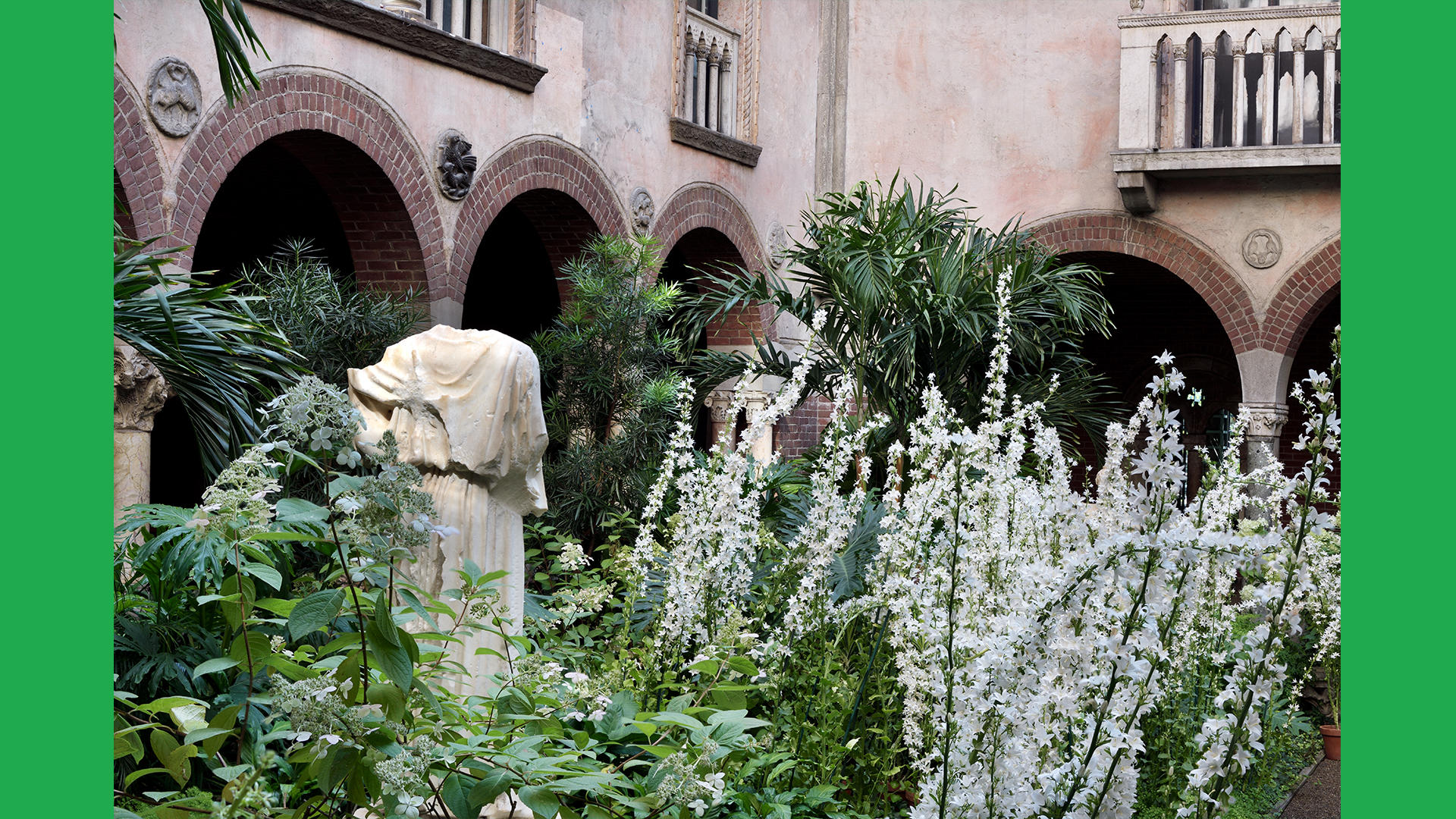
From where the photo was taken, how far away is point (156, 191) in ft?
21.9

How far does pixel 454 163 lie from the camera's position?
8.55m

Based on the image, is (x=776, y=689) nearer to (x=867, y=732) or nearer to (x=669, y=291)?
(x=867, y=732)

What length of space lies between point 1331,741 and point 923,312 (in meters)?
3.43

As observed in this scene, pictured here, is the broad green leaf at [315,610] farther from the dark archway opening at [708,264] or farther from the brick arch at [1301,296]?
the brick arch at [1301,296]

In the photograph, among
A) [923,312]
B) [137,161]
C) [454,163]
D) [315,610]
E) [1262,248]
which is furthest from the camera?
[1262,248]

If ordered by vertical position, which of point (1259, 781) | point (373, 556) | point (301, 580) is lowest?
point (1259, 781)

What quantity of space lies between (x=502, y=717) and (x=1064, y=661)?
3.39ft

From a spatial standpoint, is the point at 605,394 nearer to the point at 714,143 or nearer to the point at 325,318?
the point at 325,318

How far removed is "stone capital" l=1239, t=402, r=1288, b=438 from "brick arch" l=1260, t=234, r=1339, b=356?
21.2 inches

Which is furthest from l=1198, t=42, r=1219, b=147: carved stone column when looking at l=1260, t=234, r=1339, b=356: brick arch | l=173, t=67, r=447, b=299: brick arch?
l=173, t=67, r=447, b=299: brick arch

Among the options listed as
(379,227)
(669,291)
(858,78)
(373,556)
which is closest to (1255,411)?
(858,78)

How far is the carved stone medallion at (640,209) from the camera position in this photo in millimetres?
10242

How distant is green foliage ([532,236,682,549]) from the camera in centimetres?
816

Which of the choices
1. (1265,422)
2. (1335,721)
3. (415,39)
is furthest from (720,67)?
(1335,721)
